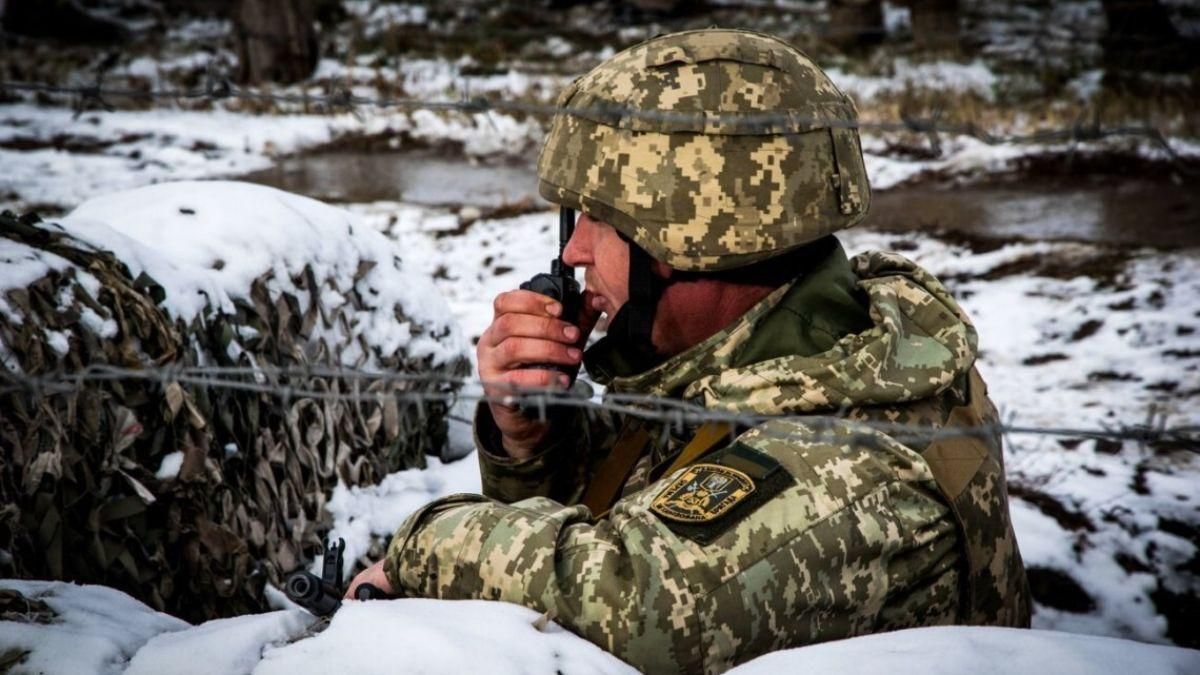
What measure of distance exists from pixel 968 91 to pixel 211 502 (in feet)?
33.9

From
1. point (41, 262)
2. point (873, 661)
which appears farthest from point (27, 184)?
point (873, 661)

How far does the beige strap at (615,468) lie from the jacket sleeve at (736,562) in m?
0.47

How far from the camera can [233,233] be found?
3508mm

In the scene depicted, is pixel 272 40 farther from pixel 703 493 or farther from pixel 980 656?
pixel 980 656

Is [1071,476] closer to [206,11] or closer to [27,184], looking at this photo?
[27,184]

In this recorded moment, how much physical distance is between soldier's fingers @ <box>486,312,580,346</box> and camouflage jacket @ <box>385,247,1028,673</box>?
0.23m

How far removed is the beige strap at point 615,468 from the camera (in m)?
2.55

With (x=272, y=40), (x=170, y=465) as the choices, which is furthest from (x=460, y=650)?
(x=272, y=40)

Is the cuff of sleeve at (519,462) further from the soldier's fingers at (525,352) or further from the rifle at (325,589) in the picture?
the rifle at (325,589)

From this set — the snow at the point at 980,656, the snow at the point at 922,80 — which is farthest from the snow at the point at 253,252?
the snow at the point at 922,80

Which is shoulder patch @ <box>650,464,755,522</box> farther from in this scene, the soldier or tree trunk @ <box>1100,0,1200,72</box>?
tree trunk @ <box>1100,0,1200,72</box>

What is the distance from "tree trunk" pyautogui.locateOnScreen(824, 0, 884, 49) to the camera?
14797 mm

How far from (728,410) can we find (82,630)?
→ 1.24 m

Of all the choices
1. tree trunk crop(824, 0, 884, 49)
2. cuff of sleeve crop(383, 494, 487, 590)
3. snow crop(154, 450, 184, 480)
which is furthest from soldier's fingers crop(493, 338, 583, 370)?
tree trunk crop(824, 0, 884, 49)
